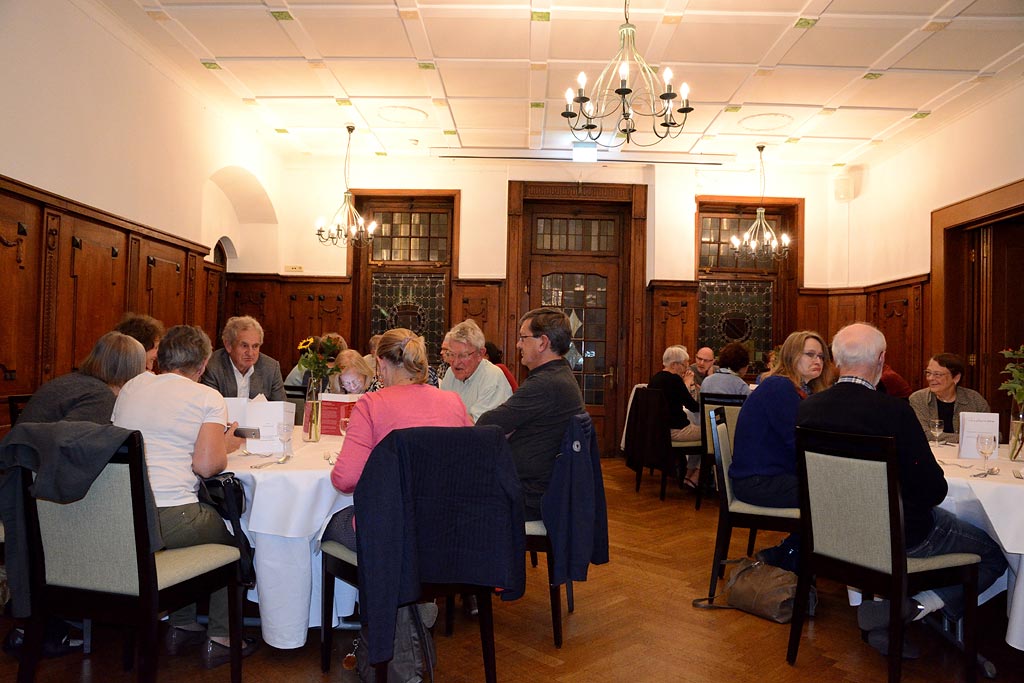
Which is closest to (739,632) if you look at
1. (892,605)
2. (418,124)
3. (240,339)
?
(892,605)

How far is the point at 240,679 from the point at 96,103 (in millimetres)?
4570

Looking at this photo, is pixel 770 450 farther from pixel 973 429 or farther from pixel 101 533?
pixel 101 533

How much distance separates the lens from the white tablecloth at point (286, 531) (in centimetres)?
290

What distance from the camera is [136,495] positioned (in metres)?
2.29

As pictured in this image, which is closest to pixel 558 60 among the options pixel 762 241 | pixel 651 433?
pixel 651 433

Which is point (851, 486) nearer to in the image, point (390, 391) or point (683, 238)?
point (390, 391)

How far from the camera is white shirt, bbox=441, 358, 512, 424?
4.57 meters

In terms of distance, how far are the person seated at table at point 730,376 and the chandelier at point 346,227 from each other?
4208 millimetres

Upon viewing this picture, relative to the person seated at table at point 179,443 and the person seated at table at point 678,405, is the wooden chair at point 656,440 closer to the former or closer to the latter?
the person seated at table at point 678,405

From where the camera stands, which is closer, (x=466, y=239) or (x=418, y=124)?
(x=418, y=124)

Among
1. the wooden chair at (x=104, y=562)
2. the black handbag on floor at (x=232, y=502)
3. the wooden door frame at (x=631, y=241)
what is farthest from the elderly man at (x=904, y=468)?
A: the wooden door frame at (x=631, y=241)

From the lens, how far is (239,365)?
4891mm

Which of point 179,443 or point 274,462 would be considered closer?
point 179,443

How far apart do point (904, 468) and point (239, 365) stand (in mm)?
3941
